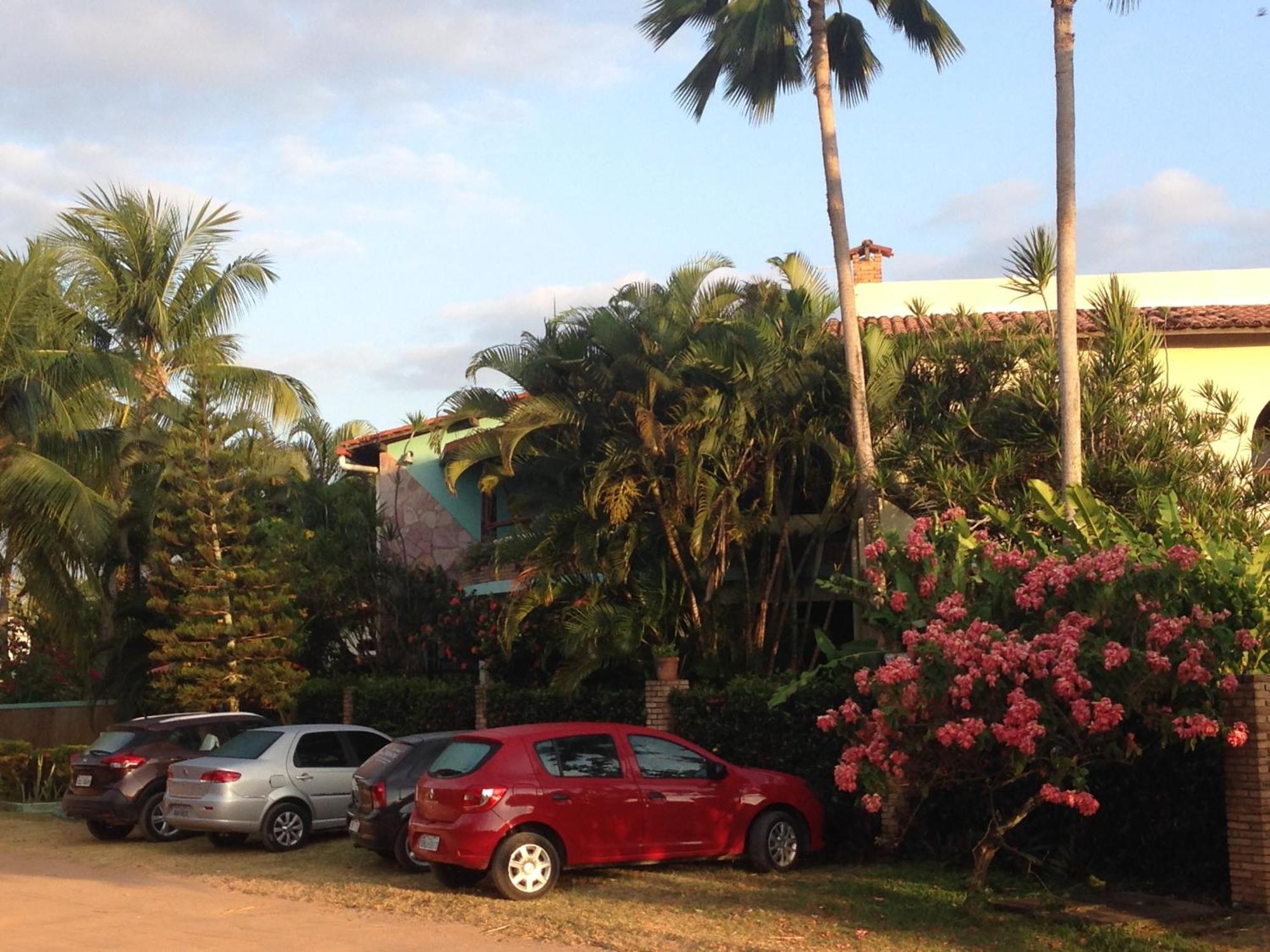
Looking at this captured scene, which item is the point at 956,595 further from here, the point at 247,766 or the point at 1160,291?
the point at 1160,291

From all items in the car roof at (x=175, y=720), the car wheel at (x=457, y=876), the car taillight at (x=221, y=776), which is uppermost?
the car roof at (x=175, y=720)

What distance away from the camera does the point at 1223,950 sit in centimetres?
986

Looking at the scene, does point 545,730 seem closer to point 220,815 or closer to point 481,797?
point 481,797

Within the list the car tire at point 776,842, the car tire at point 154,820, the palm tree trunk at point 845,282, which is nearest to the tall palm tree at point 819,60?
the palm tree trunk at point 845,282

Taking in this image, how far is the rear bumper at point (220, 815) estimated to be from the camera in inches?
617

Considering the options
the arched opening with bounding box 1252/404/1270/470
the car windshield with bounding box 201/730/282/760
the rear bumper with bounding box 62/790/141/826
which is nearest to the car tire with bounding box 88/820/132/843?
the rear bumper with bounding box 62/790/141/826

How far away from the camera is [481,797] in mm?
12188

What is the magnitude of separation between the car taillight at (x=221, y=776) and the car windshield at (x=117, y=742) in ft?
7.38

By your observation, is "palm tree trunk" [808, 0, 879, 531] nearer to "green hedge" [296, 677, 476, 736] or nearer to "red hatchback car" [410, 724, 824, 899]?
"red hatchback car" [410, 724, 824, 899]

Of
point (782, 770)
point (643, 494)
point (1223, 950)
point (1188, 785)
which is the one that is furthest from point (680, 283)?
point (1223, 950)

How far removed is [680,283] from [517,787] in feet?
27.7

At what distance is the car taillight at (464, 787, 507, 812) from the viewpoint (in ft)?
39.9

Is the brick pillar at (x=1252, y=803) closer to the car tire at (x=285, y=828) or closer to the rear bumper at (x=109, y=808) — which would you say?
the car tire at (x=285, y=828)

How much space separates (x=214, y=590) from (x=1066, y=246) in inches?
575
